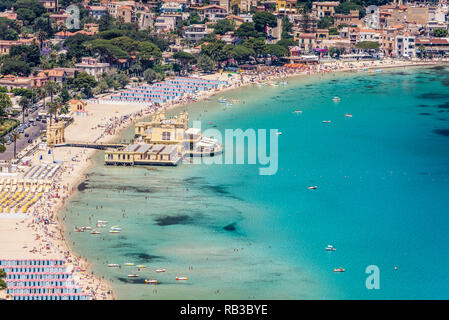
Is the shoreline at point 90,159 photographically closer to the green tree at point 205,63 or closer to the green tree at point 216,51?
the green tree at point 205,63

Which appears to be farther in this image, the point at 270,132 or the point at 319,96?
the point at 319,96

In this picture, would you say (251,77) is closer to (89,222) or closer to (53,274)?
(89,222)

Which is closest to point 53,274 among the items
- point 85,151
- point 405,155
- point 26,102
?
point 85,151

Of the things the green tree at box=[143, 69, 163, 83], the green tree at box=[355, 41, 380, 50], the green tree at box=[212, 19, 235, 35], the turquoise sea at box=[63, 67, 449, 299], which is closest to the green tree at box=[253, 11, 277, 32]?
the green tree at box=[212, 19, 235, 35]

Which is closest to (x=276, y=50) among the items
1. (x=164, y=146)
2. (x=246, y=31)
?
(x=246, y=31)

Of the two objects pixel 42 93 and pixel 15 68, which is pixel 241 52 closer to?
pixel 15 68

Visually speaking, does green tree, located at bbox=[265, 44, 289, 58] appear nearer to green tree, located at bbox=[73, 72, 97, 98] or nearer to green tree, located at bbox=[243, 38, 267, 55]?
green tree, located at bbox=[243, 38, 267, 55]

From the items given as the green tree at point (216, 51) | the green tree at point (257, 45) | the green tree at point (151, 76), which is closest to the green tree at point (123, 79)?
the green tree at point (151, 76)
